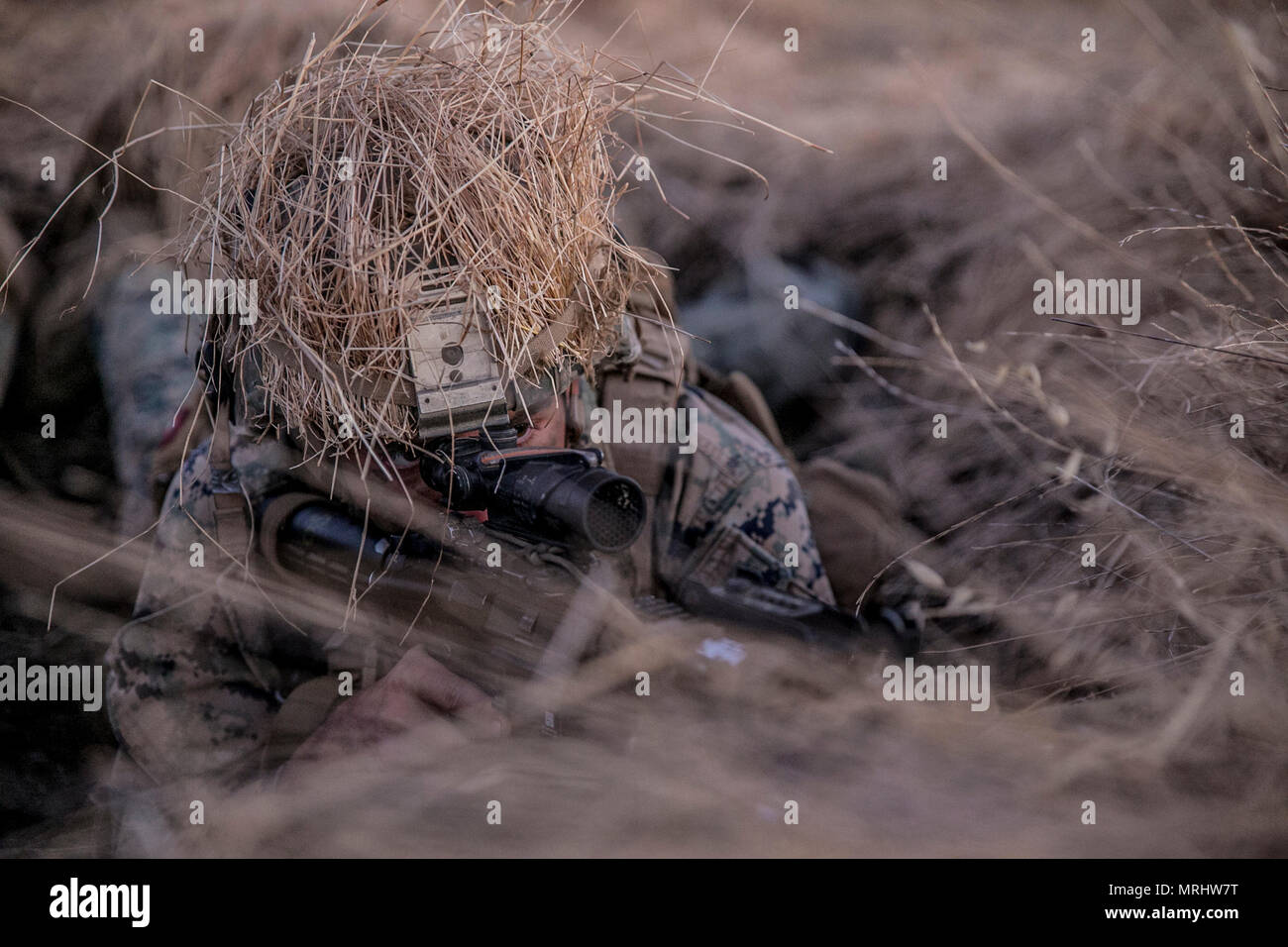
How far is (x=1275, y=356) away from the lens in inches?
63.6

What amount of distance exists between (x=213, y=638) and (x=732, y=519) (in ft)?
3.31

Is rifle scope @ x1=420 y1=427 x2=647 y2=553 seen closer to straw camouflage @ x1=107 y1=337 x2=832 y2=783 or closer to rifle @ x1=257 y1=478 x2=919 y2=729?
rifle @ x1=257 y1=478 x2=919 y2=729

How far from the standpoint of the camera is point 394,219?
1.28 m

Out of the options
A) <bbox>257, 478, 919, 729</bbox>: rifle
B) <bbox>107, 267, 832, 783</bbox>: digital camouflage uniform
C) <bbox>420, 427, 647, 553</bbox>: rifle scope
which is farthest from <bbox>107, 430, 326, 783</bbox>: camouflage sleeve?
<bbox>420, 427, 647, 553</bbox>: rifle scope

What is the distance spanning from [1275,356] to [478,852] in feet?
5.50

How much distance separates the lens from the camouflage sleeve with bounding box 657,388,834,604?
1771mm

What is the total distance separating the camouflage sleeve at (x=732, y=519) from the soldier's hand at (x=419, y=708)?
47 centimetres

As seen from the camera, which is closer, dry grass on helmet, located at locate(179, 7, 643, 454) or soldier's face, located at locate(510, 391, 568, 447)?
dry grass on helmet, located at locate(179, 7, 643, 454)

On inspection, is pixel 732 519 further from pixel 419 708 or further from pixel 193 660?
pixel 193 660

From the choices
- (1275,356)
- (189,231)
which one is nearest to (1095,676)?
(1275,356)

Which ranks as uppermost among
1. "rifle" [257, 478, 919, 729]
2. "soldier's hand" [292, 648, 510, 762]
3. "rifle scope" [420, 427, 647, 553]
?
"rifle scope" [420, 427, 647, 553]
